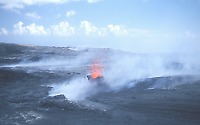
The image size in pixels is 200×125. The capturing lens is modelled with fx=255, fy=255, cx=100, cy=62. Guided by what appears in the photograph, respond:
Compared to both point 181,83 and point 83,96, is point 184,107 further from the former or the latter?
point 181,83

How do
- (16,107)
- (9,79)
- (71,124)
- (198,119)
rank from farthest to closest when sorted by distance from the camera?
(9,79) → (16,107) → (198,119) → (71,124)

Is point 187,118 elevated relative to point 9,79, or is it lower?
lower

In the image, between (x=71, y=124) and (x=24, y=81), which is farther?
(x=24, y=81)

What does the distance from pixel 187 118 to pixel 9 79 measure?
33044 millimetres

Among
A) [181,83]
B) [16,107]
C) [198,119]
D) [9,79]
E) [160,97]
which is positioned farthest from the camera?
[9,79]

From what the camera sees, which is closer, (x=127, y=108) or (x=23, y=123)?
(x=23, y=123)

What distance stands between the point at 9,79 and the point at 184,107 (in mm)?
31356

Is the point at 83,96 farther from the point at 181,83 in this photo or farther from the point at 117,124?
the point at 181,83

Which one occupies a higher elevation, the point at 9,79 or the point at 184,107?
the point at 9,79

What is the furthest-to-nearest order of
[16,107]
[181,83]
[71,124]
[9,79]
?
[9,79], [181,83], [16,107], [71,124]

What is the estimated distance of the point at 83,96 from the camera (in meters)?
31.9

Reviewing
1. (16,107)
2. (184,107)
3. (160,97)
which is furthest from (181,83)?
(16,107)

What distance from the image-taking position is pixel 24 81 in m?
44.8

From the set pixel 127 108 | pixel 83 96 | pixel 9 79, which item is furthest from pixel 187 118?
pixel 9 79
